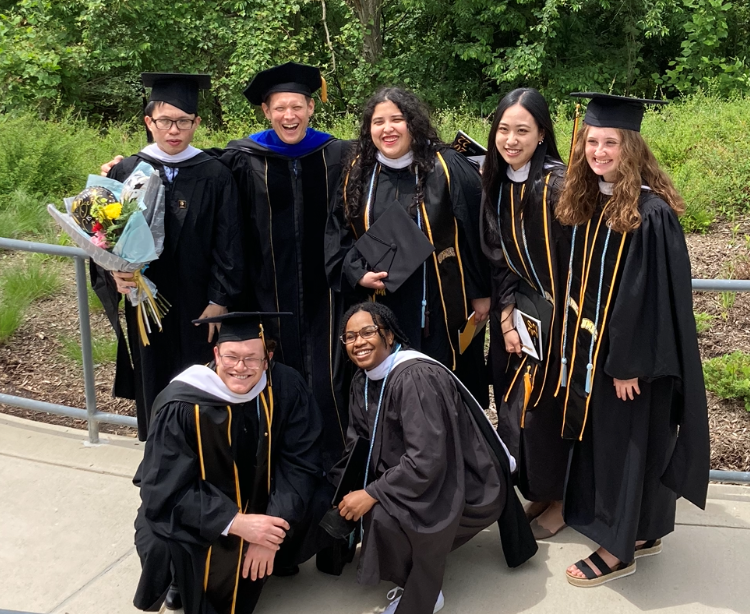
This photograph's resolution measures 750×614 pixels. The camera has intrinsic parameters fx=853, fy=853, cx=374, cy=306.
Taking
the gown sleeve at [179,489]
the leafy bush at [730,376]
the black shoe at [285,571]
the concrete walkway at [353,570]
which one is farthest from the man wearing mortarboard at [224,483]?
the leafy bush at [730,376]

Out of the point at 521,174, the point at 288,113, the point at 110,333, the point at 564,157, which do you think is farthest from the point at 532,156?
the point at 564,157

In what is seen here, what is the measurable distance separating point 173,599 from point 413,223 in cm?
191

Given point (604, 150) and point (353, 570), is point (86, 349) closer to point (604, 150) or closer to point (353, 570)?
point (353, 570)

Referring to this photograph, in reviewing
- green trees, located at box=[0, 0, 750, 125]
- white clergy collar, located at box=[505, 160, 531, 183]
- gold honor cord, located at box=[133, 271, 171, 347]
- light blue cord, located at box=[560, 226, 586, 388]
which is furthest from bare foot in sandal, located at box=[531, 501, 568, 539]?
green trees, located at box=[0, 0, 750, 125]

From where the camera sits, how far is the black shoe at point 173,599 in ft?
11.5

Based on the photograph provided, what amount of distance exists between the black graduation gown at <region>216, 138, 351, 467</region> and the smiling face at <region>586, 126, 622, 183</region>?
1457 millimetres

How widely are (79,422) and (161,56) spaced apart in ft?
40.5

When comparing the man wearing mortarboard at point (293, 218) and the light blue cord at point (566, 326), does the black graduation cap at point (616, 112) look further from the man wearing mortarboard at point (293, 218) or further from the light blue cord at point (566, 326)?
the man wearing mortarboard at point (293, 218)

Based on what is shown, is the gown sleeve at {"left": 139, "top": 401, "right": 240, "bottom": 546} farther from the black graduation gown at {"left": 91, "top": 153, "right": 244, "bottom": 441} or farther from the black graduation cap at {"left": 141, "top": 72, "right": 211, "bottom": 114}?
the black graduation cap at {"left": 141, "top": 72, "right": 211, "bottom": 114}

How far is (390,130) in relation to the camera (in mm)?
3844

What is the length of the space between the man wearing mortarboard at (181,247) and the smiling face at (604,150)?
70.3 inches

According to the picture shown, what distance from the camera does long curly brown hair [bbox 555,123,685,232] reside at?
3.21 m

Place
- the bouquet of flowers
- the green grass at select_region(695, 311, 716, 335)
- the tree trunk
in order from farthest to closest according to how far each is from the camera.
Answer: the tree trunk
the green grass at select_region(695, 311, 716, 335)
the bouquet of flowers

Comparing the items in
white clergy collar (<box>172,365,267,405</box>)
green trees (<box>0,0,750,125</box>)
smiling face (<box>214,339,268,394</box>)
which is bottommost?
white clergy collar (<box>172,365,267,405</box>)
